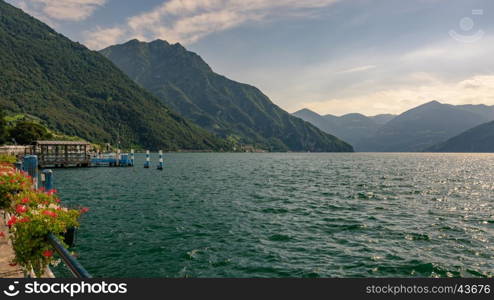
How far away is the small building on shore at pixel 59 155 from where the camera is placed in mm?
72812

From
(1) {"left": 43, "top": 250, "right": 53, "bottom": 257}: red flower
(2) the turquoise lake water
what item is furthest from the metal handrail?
(2) the turquoise lake water

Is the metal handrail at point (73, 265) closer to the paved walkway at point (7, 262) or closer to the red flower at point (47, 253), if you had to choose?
the red flower at point (47, 253)

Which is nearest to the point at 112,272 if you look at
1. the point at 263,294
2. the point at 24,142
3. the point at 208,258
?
the point at 208,258

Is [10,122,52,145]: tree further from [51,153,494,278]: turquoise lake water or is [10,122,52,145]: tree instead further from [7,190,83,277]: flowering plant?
[7,190,83,277]: flowering plant

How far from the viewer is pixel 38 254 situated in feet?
24.3

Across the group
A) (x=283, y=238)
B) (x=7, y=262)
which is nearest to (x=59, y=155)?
(x=283, y=238)

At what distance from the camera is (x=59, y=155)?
249ft

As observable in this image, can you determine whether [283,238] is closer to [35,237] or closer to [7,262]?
[7,262]

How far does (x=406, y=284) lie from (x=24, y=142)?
12312cm

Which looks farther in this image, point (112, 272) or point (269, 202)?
point (269, 202)

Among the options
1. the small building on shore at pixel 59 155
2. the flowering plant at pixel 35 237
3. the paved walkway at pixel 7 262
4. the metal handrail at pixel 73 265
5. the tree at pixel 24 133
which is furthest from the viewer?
the tree at pixel 24 133

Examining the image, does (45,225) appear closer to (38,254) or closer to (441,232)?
(38,254)

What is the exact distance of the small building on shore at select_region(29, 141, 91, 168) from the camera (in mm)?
72812

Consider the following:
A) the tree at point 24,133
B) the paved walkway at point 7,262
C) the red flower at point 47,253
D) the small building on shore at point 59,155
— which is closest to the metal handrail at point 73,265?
the red flower at point 47,253
